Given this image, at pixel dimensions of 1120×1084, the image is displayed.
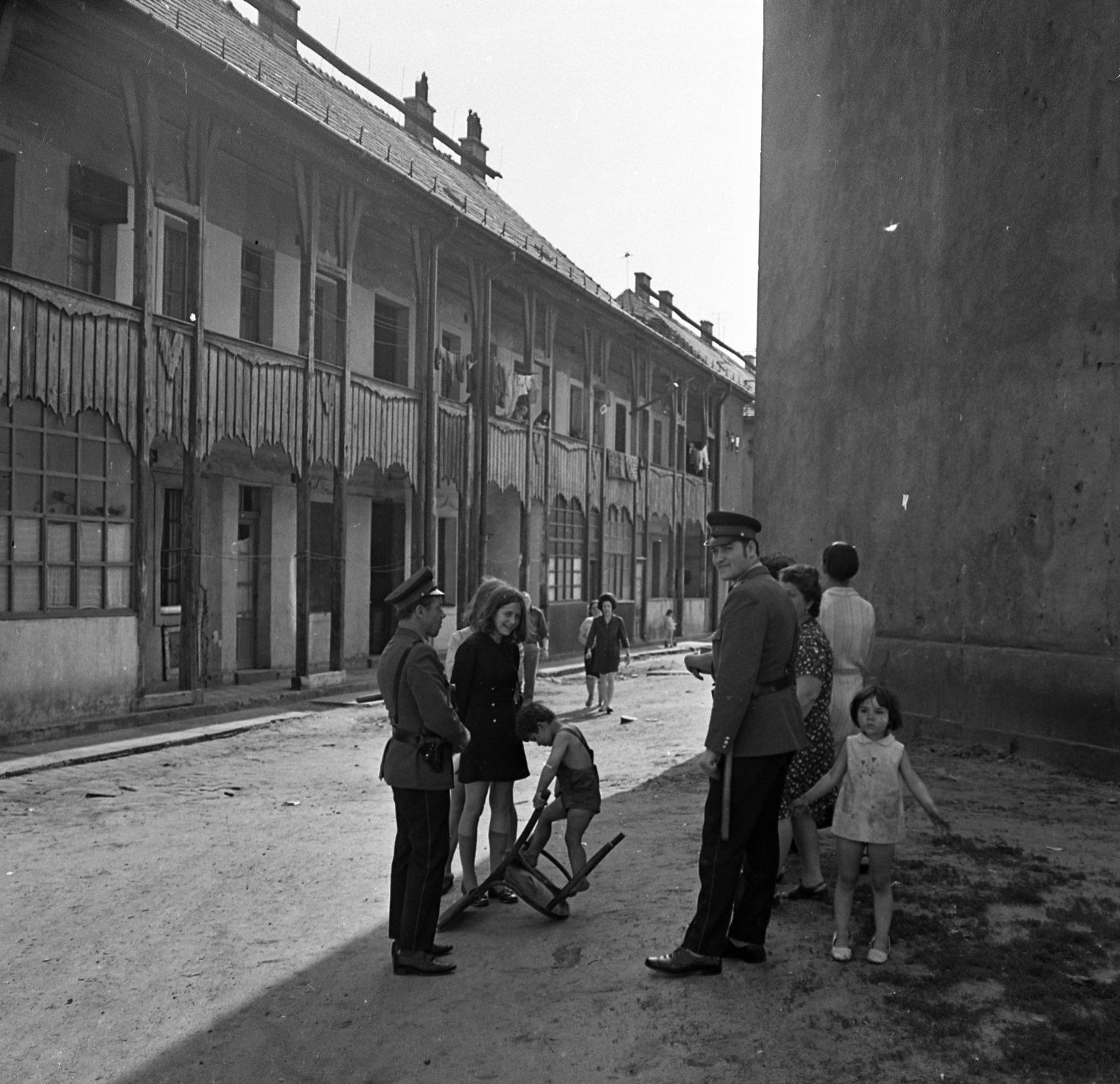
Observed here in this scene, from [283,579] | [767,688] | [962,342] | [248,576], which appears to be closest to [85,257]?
[248,576]

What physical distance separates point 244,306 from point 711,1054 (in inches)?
577

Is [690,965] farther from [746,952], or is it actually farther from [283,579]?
[283,579]

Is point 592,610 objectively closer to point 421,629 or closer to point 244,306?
point 244,306

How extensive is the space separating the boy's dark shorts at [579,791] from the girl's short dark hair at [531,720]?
28cm

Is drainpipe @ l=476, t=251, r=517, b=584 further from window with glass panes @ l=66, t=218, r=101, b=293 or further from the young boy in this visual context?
the young boy

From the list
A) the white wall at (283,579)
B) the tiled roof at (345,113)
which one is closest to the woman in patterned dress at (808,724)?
the tiled roof at (345,113)

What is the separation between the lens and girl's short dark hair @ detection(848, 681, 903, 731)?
485cm

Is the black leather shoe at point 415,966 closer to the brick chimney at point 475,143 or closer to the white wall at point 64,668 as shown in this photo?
the white wall at point 64,668

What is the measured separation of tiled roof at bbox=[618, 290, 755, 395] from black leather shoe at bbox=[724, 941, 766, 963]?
106 feet

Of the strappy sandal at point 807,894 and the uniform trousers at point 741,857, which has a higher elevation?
the uniform trousers at point 741,857

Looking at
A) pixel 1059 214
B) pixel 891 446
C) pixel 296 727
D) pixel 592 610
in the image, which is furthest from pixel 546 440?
pixel 1059 214

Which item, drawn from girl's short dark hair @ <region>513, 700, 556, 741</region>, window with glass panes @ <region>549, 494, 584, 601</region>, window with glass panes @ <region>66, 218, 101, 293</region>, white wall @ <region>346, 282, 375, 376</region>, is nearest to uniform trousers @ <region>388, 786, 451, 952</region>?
girl's short dark hair @ <region>513, 700, 556, 741</region>

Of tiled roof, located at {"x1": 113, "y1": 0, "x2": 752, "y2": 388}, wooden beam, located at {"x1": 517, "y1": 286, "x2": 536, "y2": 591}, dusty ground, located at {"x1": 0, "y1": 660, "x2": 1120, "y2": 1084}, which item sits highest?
tiled roof, located at {"x1": 113, "y1": 0, "x2": 752, "y2": 388}

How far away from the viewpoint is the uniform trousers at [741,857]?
4.66 metres
